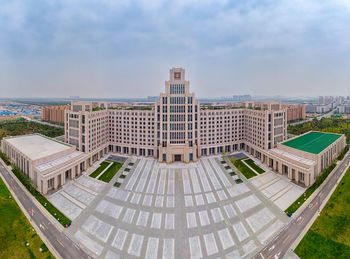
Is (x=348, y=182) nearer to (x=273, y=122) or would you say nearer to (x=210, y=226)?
(x=273, y=122)

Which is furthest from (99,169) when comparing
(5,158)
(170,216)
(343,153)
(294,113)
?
(294,113)

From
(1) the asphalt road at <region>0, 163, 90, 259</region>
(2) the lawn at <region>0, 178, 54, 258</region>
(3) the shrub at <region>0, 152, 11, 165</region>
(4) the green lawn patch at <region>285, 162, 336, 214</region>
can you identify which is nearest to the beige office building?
(4) the green lawn patch at <region>285, 162, 336, 214</region>

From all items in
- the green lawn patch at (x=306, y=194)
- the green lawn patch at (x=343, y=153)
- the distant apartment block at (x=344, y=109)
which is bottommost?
the green lawn patch at (x=306, y=194)

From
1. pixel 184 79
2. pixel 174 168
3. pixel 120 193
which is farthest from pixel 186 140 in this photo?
pixel 120 193

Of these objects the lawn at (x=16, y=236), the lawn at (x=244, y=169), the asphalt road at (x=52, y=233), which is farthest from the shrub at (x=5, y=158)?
the lawn at (x=244, y=169)

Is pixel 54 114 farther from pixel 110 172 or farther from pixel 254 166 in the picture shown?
pixel 254 166

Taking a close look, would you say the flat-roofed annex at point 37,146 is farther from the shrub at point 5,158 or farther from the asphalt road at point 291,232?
the asphalt road at point 291,232
